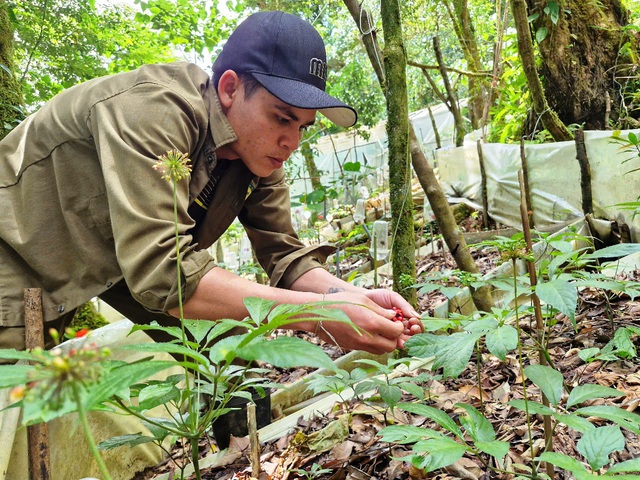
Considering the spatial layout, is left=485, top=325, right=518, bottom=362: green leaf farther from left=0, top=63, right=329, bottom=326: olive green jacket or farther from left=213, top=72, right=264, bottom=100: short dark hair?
left=213, top=72, right=264, bottom=100: short dark hair

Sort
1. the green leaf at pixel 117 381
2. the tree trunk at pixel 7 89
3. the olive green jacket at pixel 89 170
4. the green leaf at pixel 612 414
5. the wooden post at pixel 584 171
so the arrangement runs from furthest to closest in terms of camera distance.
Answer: the wooden post at pixel 584 171, the tree trunk at pixel 7 89, the olive green jacket at pixel 89 170, the green leaf at pixel 612 414, the green leaf at pixel 117 381

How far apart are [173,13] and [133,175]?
801 cm

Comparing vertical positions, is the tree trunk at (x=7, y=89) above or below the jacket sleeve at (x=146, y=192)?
above

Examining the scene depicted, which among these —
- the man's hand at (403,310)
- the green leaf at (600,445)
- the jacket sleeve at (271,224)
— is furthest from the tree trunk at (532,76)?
the green leaf at (600,445)

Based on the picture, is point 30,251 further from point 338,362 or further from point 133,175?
point 338,362

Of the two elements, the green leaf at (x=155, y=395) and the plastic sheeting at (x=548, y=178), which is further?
the plastic sheeting at (x=548, y=178)

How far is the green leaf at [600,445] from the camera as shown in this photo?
2.88 feet

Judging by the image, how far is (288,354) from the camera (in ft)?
2.12

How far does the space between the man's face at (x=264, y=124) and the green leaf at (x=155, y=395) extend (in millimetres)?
1124

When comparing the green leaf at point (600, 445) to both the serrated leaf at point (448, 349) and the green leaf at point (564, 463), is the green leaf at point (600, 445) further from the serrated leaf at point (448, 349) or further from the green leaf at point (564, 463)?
the serrated leaf at point (448, 349)

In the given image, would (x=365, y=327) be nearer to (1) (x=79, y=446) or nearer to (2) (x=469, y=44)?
(1) (x=79, y=446)

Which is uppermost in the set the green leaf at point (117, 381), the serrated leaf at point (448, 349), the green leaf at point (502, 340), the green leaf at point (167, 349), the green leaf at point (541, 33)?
the green leaf at point (541, 33)

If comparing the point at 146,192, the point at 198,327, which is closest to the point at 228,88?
the point at 146,192

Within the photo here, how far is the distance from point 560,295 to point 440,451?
45cm
